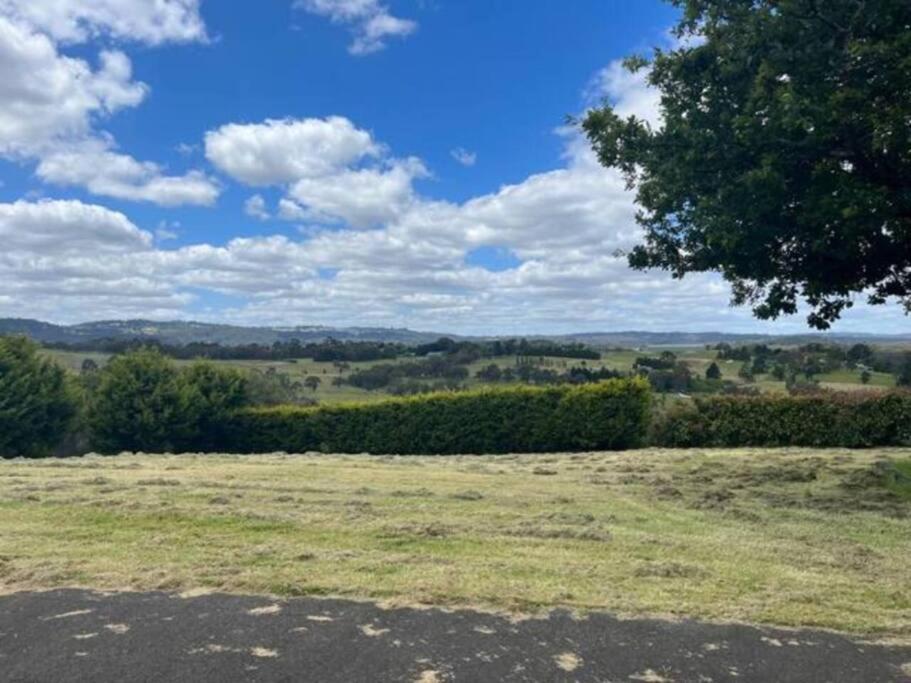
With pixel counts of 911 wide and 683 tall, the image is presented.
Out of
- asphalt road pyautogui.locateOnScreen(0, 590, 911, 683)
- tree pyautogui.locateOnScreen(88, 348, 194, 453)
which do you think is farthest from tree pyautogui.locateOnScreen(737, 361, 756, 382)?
asphalt road pyautogui.locateOnScreen(0, 590, 911, 683)

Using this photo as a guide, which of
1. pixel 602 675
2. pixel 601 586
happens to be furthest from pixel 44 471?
pixel 602 675

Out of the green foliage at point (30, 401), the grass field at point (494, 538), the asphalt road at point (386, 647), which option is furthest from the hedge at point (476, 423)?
the asphalt road at point (386, 647)

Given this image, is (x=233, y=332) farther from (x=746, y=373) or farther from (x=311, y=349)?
(x=746, y=373)

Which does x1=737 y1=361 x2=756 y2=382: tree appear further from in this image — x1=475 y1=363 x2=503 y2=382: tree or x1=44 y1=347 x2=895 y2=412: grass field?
x1=475 y1=363 x2=503 y2=382: tree

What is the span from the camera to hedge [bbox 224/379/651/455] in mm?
21625

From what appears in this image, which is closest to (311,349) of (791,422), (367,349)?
(367,349)

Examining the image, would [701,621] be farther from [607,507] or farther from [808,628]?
[607,507]

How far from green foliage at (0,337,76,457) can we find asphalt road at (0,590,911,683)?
21921 mm

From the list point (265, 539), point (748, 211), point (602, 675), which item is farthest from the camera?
point (748, 211)

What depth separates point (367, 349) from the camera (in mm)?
55469

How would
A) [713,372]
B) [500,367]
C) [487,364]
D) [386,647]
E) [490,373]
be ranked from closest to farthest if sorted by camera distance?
1. [386,647]
2. [713,372]
3. [490,373]
4. [500,367]
5. [487,364]

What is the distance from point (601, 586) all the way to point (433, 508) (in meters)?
3.95

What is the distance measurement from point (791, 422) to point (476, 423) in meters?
9.00

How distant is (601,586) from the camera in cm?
567
